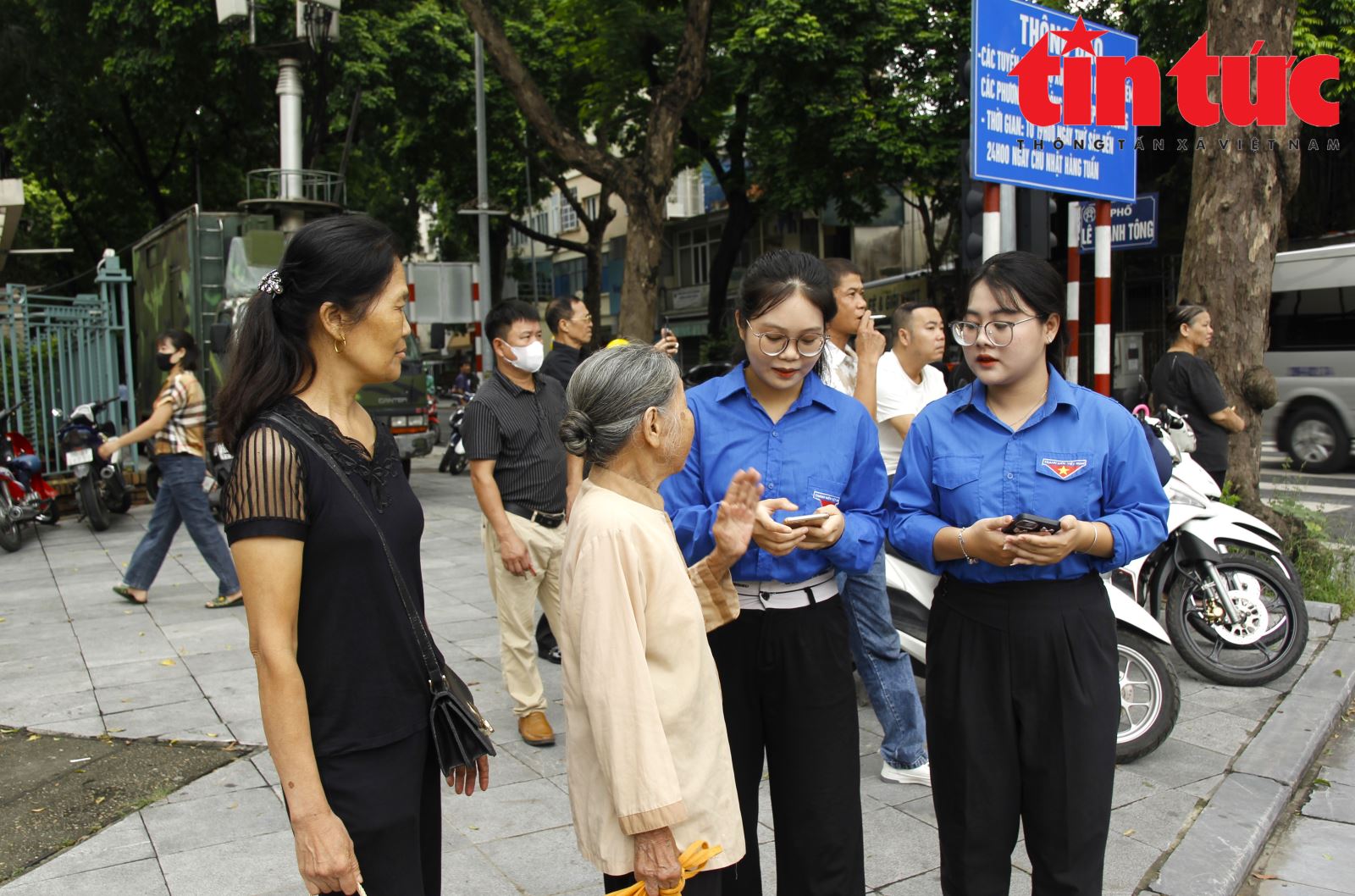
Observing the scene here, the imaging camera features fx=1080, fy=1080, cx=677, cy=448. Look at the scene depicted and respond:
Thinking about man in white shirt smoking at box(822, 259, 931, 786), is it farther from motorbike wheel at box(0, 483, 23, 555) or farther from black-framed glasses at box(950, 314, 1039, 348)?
motorbike wheel at box(0, 483, 23, 555)

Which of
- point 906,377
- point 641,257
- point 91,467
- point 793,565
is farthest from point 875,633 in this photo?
point 91,467

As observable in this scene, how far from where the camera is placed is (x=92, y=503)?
1025 centimetres

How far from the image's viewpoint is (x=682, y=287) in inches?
1398

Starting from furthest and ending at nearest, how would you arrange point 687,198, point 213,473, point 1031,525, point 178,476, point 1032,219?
point 687,198 → point 213,473 → point 178,476 → point 1032,219 → point 1031,525

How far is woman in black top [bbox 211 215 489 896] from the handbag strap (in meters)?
0.01

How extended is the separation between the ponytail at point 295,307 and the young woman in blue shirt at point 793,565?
1037 mm

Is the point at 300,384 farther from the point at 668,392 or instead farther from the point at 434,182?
the point at 434,182

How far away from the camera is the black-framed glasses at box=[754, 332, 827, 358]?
262 centimetres

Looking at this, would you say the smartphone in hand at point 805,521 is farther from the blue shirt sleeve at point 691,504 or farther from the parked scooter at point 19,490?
the parked scooter at point 19,490

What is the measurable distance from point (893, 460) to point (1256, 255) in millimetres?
3906

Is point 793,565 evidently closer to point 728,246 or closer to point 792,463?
point 792,463

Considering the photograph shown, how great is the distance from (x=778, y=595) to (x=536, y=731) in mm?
2112

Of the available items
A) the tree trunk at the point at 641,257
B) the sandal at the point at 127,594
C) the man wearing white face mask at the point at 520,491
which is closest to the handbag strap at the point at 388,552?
the man wearing white face mask at the point at 520,491

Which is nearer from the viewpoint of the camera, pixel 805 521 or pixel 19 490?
pixel 805 521
